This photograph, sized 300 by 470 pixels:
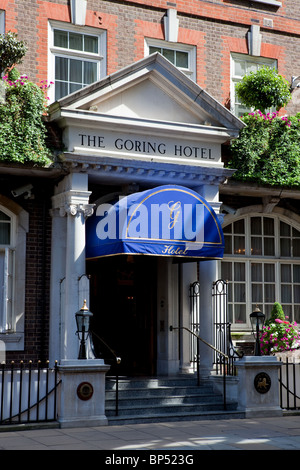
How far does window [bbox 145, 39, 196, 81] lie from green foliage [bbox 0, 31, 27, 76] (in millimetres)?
3867

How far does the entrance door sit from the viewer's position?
15.7m

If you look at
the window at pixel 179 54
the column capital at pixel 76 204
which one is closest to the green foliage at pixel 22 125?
the column capital at pixel 76 204

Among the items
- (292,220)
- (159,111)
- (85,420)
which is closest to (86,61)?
(159,111)

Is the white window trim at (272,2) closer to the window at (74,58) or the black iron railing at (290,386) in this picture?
the window at (74,58)

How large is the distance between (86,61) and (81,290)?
5.51 meters

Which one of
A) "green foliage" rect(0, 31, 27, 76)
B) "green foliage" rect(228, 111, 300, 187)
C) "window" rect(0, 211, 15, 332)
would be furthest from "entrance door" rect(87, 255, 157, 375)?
"green foliage" rect(0, 31, 27, 76)

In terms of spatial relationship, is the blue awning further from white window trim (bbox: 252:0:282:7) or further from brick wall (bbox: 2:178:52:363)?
white window trim (bbox: 252:0:282:7)

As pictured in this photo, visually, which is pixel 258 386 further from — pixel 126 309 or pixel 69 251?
pixel 69 251

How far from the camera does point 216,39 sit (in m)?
17.3

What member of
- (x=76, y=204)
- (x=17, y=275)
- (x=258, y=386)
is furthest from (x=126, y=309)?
(x=258, y=386)

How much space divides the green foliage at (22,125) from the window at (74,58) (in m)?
1.37

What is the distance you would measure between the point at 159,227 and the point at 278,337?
4.05m

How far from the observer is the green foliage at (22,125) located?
533 inches

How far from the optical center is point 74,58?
15.7 m
